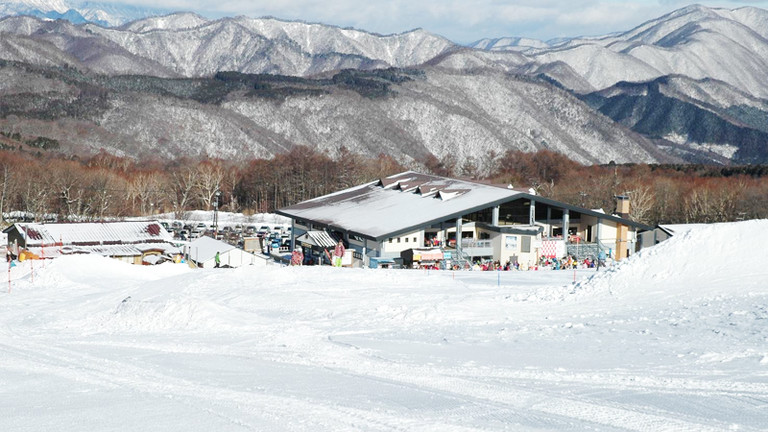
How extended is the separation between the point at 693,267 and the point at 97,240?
31.6 metres

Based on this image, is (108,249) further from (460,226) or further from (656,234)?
(656,234)

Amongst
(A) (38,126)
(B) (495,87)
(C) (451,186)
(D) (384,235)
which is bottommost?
(D) (384,235)

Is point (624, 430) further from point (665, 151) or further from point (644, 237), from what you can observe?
point (665, 151)

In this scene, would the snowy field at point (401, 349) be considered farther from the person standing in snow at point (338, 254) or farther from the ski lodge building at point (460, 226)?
the ski lodge building at point (460, 226)

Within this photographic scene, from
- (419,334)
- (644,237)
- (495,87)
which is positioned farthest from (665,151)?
(419,334)

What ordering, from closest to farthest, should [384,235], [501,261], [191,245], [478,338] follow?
[478,338]
[384,235]
[501,261]
[191,245]

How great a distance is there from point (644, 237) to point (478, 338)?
30.9 metres

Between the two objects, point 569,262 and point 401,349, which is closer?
point 401,349

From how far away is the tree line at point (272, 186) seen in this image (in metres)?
65.9

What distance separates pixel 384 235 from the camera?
35.2m

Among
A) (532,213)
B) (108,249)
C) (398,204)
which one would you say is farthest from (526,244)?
(108,249)

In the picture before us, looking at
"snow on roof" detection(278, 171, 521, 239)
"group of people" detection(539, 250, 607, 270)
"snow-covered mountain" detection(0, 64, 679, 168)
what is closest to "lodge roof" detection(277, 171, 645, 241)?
"snow on roof" detection(278, 171, 521, 239)

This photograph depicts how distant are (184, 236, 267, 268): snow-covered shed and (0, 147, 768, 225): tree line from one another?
827 inches

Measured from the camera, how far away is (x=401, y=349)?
14695 millimetres
